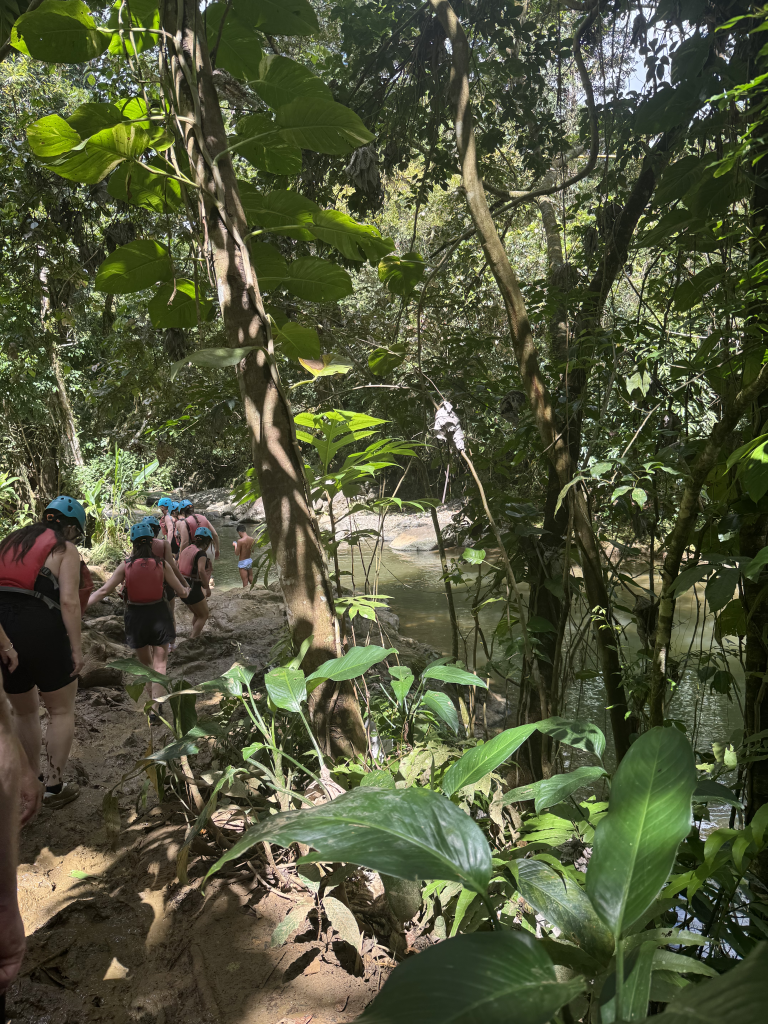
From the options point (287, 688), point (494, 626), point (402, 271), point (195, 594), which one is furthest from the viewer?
point (494, 626)

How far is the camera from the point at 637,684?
6.91ft

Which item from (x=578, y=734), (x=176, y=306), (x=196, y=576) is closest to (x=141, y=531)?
(x=196, y=576)

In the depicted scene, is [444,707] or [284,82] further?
[284,82]

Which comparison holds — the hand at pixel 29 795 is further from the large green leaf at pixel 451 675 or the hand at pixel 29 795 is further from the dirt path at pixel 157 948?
the large green leaf at pixel 451 675

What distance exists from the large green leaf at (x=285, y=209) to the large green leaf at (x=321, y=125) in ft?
0.58

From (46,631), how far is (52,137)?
1931 millimetres

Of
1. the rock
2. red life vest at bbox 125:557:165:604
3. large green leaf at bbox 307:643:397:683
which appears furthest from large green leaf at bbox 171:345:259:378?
the rock

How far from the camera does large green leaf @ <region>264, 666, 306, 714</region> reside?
5.43ft

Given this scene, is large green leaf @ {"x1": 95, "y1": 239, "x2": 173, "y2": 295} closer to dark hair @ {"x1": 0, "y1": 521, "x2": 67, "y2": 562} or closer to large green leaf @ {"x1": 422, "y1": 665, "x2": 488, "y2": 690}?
dark hair @ {"x1": 0, "y1": 521, "x2": 67, "y2": 562}

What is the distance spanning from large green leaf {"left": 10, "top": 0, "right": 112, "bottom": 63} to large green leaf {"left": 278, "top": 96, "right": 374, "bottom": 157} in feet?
1.94

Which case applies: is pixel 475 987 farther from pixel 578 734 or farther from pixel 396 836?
pixel 578 734

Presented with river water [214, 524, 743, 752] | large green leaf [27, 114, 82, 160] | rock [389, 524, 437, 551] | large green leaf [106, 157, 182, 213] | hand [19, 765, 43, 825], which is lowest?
river water [214, 524, 743, 752]

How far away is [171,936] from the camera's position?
1812 millimetres

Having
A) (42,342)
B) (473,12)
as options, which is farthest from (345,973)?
(42,342)
